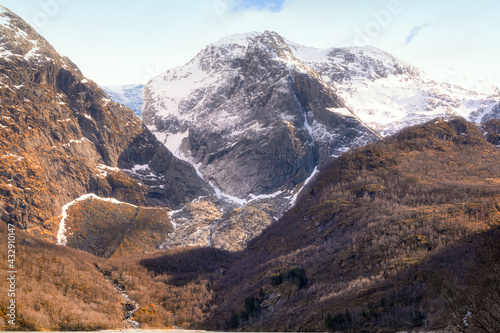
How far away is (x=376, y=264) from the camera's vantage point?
108m

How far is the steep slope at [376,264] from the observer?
6944 centimetres

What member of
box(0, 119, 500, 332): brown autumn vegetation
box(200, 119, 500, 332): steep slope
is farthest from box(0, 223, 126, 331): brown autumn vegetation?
box(200, 119, 500, 332): steep slope

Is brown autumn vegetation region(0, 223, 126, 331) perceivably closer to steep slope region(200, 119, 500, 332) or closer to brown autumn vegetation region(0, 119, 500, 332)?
brown autumn vegetation region(0, 119, 500, 332)

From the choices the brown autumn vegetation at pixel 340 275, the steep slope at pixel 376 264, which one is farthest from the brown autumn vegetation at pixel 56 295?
the steep slope at pixel 376 264

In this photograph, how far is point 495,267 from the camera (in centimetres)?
5069

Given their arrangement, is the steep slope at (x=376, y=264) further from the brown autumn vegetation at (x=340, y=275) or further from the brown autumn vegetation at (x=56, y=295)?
the brown autumn vegetation at (x=56, y=295)

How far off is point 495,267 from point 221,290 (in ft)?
379

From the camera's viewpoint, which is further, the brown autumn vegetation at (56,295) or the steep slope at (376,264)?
the steep slope at (376,264)

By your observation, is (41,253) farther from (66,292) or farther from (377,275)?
(377,275)

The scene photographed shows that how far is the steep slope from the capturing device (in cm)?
6944

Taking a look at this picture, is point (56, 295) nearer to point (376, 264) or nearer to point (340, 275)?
point (340, 275)

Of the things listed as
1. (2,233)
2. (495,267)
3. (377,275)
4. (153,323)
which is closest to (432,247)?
(377,275)

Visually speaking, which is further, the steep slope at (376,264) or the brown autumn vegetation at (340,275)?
the steep slope at (376,264)

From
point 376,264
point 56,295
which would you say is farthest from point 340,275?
point 56,295
